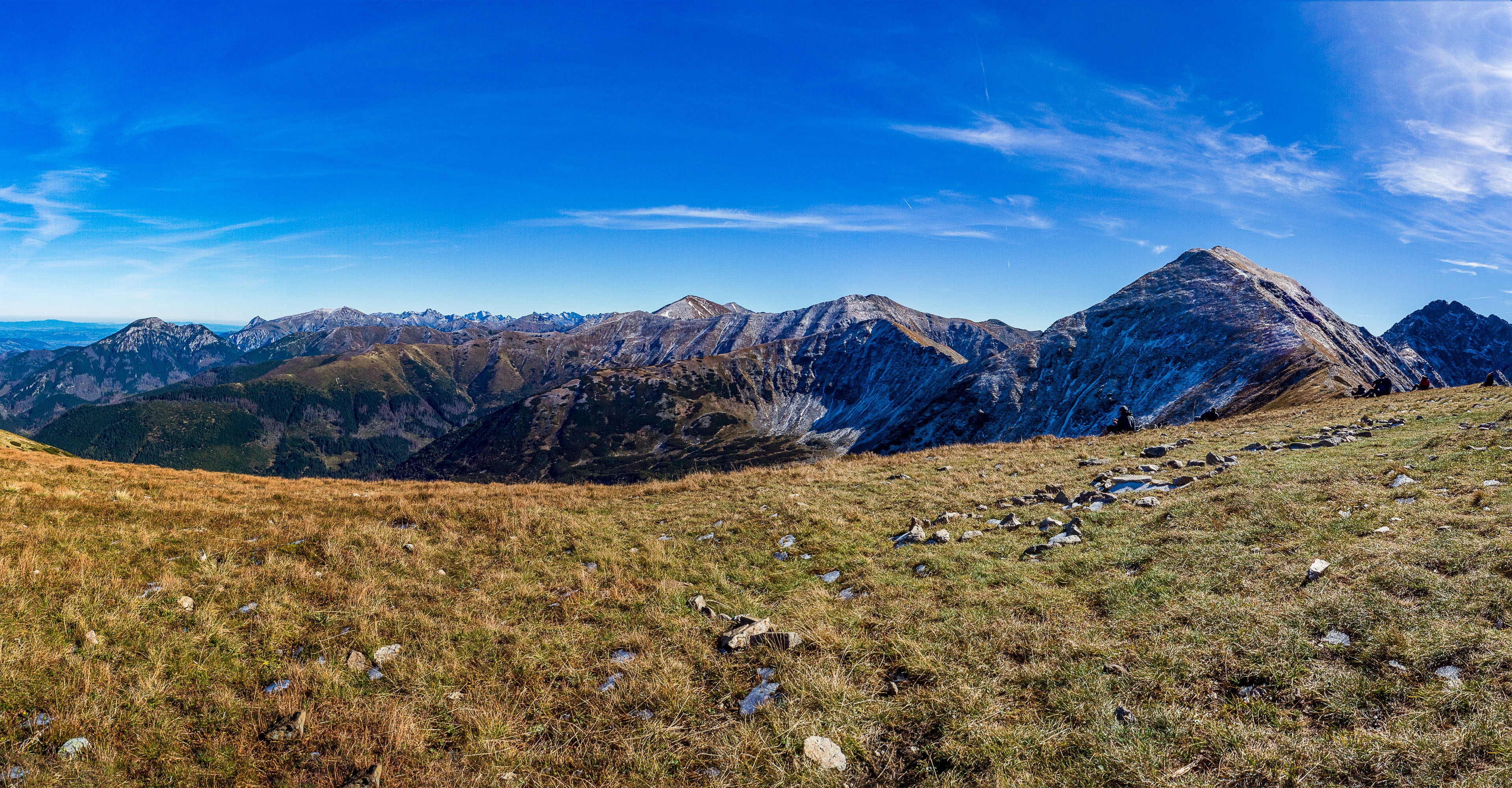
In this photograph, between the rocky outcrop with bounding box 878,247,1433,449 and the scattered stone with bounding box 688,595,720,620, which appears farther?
the rocky outcrop with bounding box 878,247,1433,449

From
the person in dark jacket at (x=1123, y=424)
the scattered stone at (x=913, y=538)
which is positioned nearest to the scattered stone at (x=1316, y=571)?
the scattered stone at (x=913, y=538)

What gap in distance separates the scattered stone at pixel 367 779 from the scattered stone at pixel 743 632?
174 inches

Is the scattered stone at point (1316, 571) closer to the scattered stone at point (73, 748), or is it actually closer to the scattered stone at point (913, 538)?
the scattered stone at point (913, 538)

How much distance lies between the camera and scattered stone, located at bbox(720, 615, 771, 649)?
27.9ft

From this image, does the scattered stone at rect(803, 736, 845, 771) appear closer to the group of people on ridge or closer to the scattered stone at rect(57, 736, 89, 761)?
the scattered stone at rect(57, 736, 89, 761)

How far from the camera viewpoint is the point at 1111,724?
5.68 m

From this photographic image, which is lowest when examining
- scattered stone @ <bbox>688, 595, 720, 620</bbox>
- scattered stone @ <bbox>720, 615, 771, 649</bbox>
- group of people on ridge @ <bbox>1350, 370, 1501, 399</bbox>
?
scattered stone @ <bbox>688, 595, 720, 620</bbox>

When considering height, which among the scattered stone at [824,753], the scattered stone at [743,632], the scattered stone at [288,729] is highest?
the scattered stone at [824,753]

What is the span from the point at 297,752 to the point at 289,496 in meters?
15.9

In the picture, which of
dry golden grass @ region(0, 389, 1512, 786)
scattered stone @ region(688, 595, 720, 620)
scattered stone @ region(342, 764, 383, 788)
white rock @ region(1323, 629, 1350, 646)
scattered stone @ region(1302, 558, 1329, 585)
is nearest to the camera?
dry golden grass @ region(0, 389, 1512, 786)

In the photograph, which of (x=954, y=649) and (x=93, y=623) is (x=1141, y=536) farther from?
(x=93, y=623)

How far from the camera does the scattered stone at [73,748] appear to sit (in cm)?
620

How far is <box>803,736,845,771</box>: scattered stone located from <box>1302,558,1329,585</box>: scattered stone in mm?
7798

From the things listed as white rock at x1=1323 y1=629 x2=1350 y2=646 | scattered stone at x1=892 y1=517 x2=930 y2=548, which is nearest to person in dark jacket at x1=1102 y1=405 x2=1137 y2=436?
scattered stone at x1=892 y1=517 x2=930 y2=548
